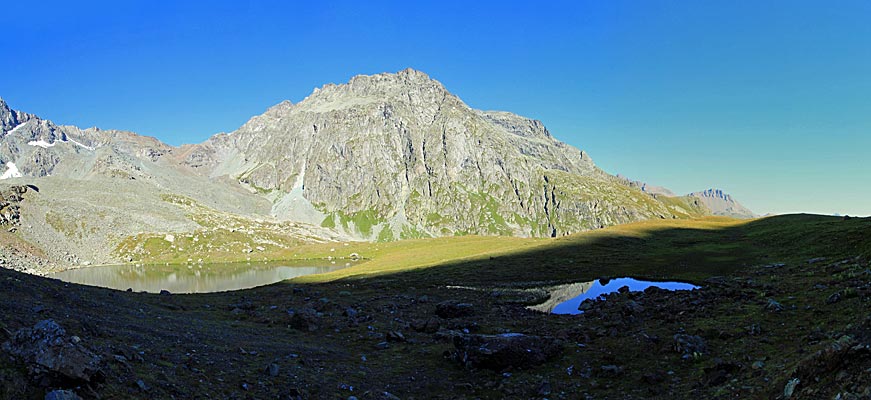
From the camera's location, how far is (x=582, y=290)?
2454 inches

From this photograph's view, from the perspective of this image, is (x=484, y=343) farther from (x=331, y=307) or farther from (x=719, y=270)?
(x=719, y=270)

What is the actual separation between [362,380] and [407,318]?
18.3m

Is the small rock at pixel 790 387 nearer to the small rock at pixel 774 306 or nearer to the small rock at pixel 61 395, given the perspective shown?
the small rock at pixel 774 306

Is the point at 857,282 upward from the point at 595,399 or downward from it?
upward

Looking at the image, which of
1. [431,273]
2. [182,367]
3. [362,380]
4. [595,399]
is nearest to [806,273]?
[595,399]

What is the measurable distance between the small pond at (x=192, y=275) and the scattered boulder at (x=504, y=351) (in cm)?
11875

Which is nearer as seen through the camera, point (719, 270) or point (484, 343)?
point (484, 343)

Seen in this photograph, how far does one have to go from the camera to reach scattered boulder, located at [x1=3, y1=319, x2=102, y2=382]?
1255 centimetres

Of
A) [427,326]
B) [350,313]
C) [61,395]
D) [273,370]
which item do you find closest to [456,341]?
[427,326]

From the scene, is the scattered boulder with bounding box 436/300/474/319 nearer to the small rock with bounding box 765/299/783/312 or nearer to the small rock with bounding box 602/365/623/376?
the small rock with bounding box 602/365/623/376

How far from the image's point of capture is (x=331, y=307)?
143ft

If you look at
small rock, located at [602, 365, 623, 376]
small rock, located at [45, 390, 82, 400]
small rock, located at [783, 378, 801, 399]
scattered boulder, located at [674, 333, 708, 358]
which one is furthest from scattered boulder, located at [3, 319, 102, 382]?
scattered boulder, located at [674, 333, 708, 358]

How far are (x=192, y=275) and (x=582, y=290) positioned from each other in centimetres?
15005

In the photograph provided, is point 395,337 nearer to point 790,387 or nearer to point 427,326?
point 427,326
